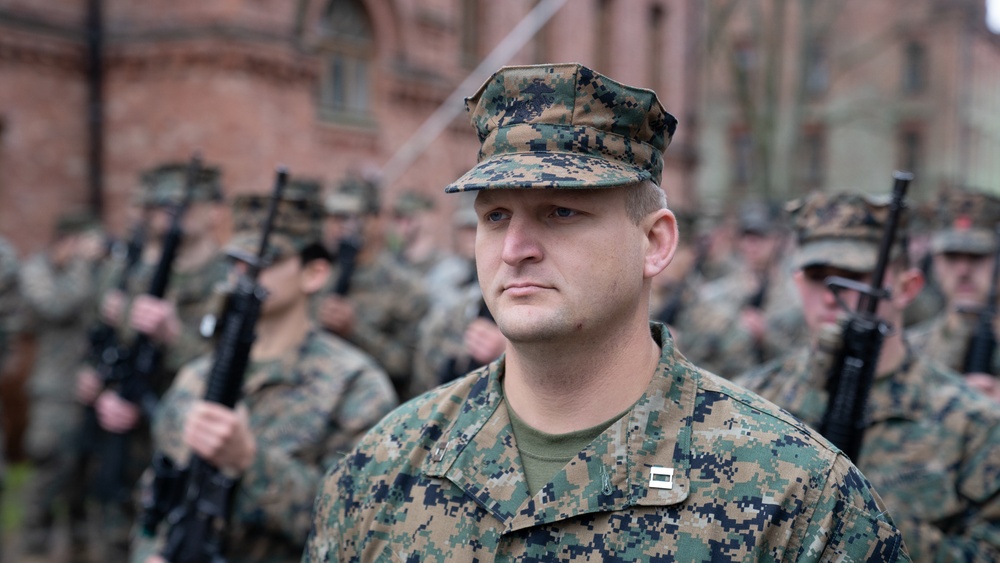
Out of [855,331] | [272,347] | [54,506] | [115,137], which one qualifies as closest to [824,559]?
[855,331]

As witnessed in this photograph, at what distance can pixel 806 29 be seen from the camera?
24125 millimetres

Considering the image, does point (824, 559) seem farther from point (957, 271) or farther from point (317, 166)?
point (317, 166)

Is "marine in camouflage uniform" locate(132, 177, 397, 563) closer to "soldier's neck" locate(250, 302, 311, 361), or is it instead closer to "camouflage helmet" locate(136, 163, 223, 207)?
"soldier's neck" locate(250, 302, 311, 361)

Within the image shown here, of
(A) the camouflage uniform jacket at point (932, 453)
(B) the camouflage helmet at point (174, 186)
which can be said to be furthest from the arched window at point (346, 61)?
(A) the camouflage uniform jacket at point (932, 453)

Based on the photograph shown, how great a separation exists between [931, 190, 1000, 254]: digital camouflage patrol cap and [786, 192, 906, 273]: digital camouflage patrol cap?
6.55 ft

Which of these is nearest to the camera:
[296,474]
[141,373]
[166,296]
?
[296,474]

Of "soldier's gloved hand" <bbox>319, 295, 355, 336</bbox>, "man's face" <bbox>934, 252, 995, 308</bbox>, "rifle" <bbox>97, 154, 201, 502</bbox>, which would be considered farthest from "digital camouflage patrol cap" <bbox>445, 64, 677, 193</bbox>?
"soldier's gloved hand" <bbox>319, 295, 355, 336</bbox>

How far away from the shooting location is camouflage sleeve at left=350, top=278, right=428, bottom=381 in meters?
7.27

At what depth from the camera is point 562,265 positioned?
1.93 m

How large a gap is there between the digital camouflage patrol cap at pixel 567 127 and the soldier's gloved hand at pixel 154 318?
3856mm

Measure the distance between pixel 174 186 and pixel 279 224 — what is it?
103 inches

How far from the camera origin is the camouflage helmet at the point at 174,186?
6.24 metres

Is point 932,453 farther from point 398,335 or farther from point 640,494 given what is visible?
point 398,335

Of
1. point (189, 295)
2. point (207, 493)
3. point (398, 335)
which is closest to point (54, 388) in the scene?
point (189, 295)
